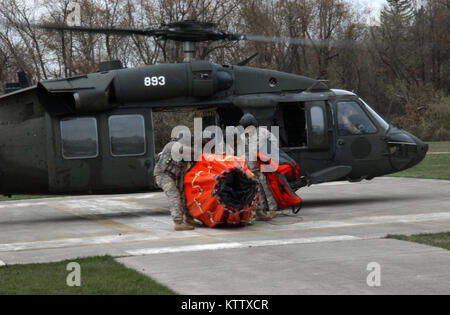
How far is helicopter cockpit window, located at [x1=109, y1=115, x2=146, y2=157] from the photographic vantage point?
515 inches

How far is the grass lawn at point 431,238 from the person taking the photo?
8.71m

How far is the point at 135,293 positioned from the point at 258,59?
142 ft

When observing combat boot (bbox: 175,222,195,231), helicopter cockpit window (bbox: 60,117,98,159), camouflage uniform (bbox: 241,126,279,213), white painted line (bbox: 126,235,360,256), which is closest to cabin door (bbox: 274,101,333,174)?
camouflage uniform (bbox: 241,126,279,213)

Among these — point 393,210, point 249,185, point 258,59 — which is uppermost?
point 258,59

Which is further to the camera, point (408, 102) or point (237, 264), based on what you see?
point (408, 102)

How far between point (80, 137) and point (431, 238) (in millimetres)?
7113

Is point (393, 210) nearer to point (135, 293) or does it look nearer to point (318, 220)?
point (318, 220)

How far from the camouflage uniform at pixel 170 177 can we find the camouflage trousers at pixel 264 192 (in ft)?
4.86

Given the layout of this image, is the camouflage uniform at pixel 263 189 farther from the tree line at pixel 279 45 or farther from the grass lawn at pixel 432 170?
the tree line at pixel 279 45

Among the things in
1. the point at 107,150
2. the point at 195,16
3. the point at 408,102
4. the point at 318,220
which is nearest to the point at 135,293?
the point at 318,220

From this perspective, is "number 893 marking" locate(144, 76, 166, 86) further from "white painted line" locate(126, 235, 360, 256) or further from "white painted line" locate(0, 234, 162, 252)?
"white painted line" locate(126, 235, 360, 256)

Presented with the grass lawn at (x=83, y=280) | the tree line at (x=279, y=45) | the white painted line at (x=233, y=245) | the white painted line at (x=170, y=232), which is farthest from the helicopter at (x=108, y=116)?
the tree line at (x=279, y=45)

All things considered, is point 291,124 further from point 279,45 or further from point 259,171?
point 279,45
